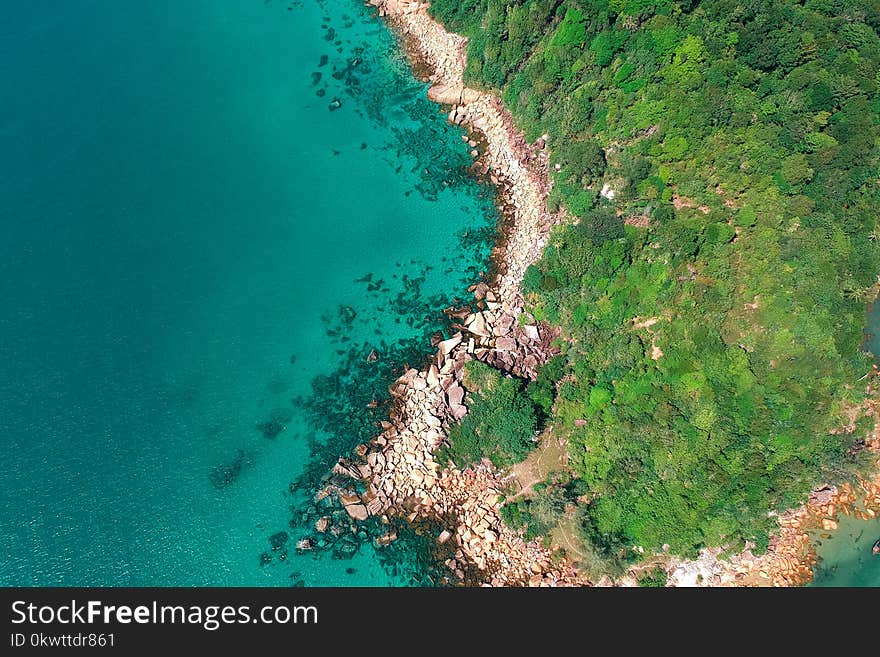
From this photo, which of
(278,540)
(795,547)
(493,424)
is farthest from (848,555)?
(278,540)

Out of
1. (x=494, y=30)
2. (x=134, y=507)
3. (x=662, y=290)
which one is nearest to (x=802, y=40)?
(x=662, y=290)

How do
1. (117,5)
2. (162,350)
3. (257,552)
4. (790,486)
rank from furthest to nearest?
1. (117,5)
2. (162,350)
3. (257,552)
4. (790,486)

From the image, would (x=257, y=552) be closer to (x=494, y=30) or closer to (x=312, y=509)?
(x=312, y=509)

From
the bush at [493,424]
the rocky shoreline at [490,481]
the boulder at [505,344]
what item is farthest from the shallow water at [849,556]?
the boulder at [505,344]

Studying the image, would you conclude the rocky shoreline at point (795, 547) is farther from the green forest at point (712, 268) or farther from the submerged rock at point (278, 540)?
the submerged rock at point (278, 540)

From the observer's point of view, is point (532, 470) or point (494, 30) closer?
point (532, 470)

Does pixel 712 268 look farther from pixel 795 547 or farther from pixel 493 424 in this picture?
pixel 795 547

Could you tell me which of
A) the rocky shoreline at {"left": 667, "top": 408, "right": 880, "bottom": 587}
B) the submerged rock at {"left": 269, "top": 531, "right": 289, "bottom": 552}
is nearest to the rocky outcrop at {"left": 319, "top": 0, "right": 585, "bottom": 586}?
the submerged rock at {"left": 269, "top": 531, "right": 289, "bottom": 552}
